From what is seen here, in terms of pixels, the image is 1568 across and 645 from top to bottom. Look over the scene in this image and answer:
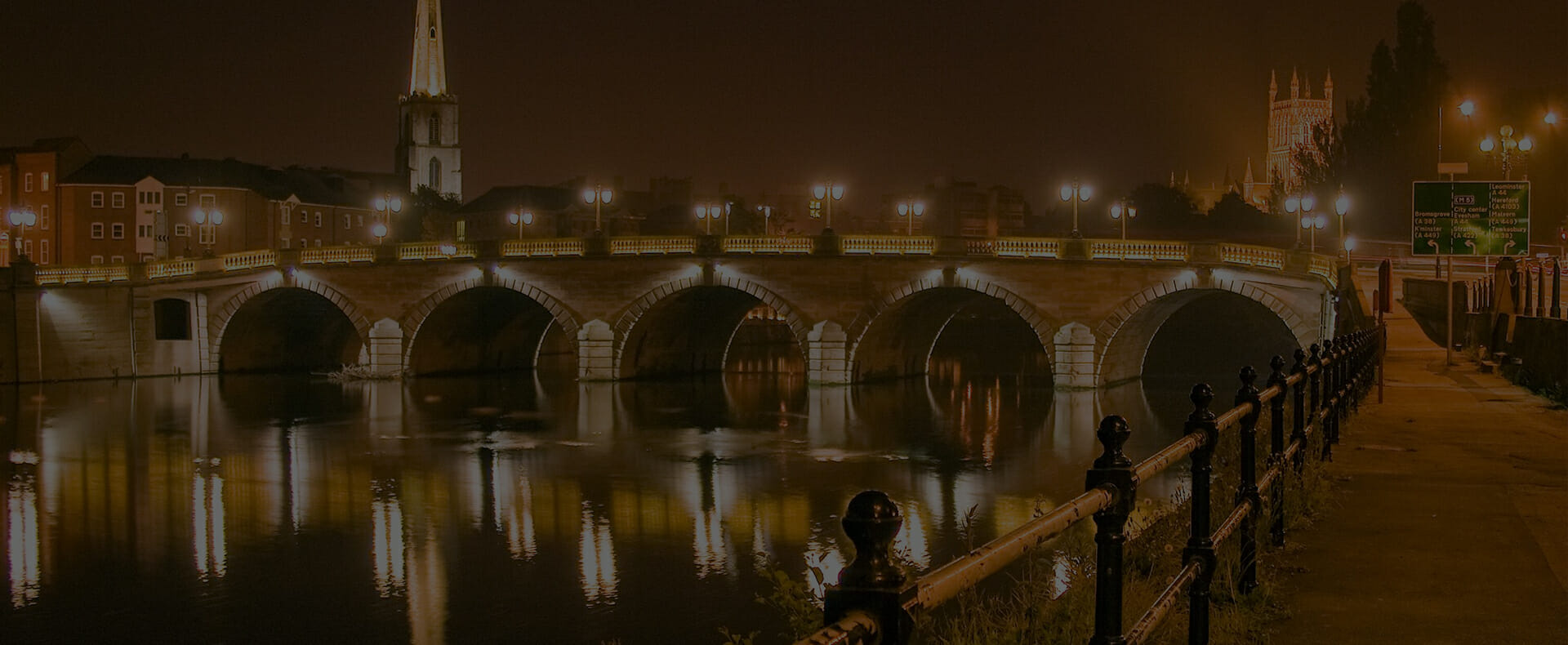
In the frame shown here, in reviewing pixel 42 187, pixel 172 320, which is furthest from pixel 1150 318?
pixel 42 187

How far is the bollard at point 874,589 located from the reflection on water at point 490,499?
5185mm

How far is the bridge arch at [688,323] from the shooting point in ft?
159

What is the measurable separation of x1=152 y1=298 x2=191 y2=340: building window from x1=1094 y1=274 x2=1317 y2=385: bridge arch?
34.1 m

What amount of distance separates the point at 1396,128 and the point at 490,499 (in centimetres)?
5924

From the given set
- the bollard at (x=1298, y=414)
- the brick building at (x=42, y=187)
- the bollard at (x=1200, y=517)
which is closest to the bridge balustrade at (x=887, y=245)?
the bollard at (x=1298, y=414)

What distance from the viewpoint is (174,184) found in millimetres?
95062

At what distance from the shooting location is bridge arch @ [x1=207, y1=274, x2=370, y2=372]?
54312 millimetres

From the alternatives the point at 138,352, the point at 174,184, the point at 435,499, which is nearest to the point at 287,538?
the point at 435,499

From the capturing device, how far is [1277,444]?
28.9 feet

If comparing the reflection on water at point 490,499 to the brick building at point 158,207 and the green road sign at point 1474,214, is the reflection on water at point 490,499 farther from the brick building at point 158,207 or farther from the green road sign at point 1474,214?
the brick building at point 158,207

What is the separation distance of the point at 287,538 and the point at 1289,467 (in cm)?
1625

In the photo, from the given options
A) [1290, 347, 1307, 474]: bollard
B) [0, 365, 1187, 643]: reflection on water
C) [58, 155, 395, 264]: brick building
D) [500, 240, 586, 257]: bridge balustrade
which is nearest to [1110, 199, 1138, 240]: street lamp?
[0, 365, 1187, 643]: reflection on water

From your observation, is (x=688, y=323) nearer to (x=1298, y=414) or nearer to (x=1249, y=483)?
(x=1298, y=414)

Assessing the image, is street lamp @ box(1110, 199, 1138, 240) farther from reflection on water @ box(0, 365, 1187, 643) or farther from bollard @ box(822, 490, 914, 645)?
bollard @ box(822, 490, 914, 645)
